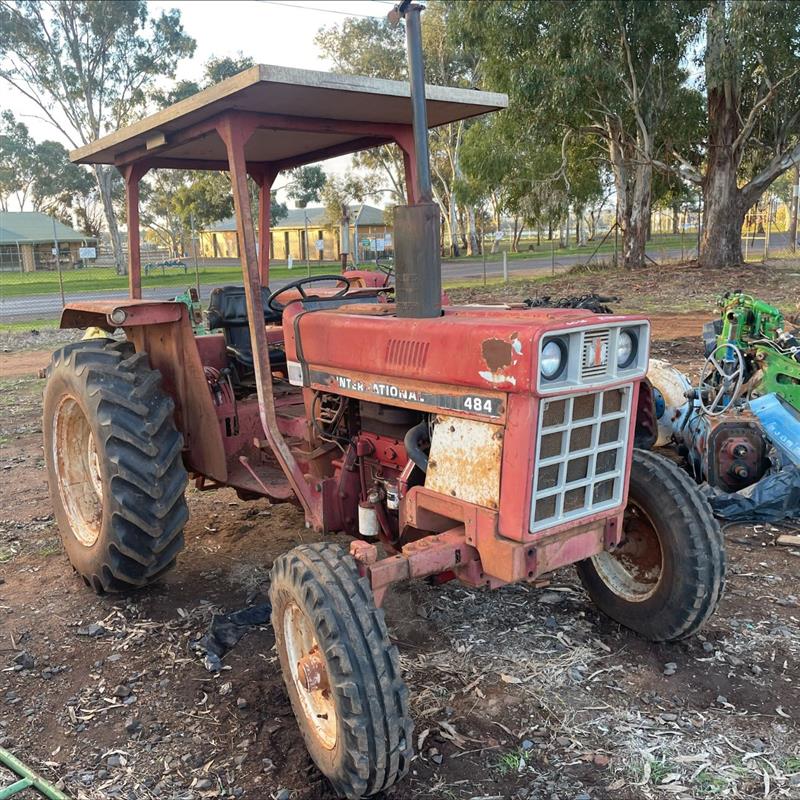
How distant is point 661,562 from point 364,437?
1.41 meters

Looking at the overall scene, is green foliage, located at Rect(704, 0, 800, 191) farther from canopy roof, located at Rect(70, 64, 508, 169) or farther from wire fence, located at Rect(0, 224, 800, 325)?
canopy roof, located at Rect(70, 64, 508, 169)

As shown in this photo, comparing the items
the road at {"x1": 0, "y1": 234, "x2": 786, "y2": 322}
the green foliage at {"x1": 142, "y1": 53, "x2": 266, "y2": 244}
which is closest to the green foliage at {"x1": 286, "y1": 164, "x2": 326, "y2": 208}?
the green foliage at {"x1": 142, "y1": 53, "x2": 266, "y2": 244}

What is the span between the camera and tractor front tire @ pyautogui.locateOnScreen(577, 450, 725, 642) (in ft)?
10.7

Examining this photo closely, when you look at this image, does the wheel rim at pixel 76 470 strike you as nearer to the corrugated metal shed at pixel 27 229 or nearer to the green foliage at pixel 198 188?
the green foliage at pixel 198 188

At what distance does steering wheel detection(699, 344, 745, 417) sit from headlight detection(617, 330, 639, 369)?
2.88m

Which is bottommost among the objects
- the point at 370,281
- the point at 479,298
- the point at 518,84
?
the point at 479,298

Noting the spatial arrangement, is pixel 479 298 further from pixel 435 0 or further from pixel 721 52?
pixel 435 0

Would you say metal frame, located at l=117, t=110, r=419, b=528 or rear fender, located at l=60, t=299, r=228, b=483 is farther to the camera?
rear fender, located at l=60, t=299, r=228, b=483

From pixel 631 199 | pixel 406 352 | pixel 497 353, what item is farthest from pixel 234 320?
pixel 631 199

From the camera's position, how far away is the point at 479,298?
17469 millimetres

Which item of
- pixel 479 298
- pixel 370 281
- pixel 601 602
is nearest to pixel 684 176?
pixel 479 298

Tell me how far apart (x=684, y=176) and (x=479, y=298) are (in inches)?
255

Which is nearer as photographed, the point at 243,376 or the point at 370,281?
the point at 243,376

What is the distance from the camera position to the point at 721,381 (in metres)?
5.91
